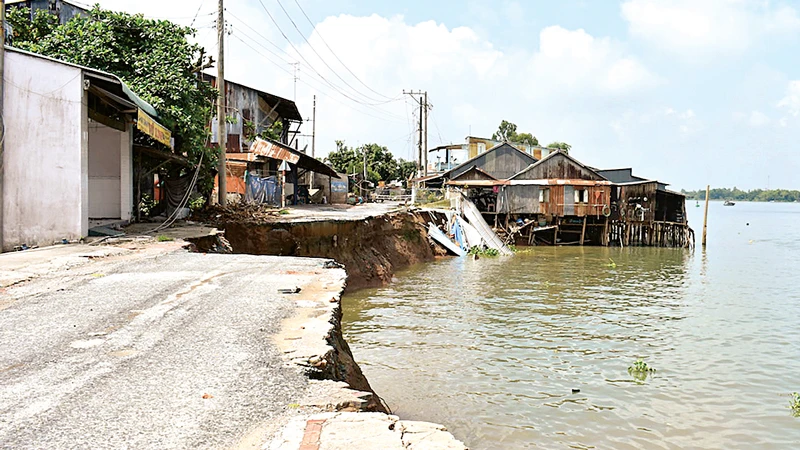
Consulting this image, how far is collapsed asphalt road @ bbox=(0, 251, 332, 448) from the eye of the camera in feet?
12.4

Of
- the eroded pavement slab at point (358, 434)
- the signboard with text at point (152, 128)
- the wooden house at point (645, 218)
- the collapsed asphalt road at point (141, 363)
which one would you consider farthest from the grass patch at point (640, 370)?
the wooden house at point (645, 218)

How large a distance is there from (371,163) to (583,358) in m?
58.4

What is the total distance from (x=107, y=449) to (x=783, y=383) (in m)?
10.7

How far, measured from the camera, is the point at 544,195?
3928cm

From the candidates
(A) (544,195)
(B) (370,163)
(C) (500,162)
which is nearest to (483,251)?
(A) (544,195)

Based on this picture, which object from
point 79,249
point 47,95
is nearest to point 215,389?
point 79,249

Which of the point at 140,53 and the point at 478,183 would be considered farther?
the point at 478,183

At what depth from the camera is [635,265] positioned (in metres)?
29.2

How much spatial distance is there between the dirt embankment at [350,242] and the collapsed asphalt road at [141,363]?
9.06m

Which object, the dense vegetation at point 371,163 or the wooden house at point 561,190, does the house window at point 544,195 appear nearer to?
the wooden house at point 561,190

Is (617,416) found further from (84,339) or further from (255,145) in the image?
(255,145)

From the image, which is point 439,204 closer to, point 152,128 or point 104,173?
point 104,173

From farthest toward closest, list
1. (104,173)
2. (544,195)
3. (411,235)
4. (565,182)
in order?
(544,195) < (565,182) < (411,235) < (104,173)

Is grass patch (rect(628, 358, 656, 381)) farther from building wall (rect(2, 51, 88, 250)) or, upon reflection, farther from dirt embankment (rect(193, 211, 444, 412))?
building wall (rect(2, 51, 88, 250))
